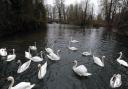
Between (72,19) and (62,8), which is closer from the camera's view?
(72,19)

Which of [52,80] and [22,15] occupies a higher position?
[22,15]

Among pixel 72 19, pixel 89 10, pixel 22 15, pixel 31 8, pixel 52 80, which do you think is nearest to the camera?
pixel 52 80

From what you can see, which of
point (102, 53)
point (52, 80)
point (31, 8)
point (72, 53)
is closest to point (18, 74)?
point (52, 80)

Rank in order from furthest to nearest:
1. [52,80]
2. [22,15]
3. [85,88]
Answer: [22,15], [52,80], [85,88]

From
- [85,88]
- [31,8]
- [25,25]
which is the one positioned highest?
[31,8]

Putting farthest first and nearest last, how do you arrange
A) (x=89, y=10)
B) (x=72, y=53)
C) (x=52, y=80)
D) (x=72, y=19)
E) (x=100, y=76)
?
(x=89, y=10), (x=72, y=19), (x=72, y=53), (x=100, y=76), (x=52, y=80)

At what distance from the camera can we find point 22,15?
105ft

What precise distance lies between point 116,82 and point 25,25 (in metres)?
27.0

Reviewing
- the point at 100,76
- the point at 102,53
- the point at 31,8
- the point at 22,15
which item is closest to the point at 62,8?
the point at 31,8

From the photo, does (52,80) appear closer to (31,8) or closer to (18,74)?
(18,74)

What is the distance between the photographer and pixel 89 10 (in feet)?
257

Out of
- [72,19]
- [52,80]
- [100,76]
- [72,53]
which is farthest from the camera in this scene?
[72,19]

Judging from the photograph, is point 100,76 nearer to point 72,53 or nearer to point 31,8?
point 72,53

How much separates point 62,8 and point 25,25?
154 feet
